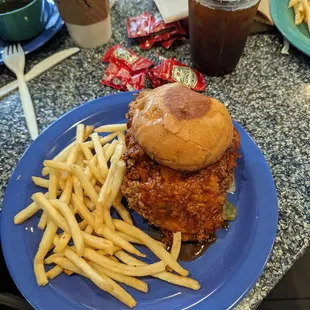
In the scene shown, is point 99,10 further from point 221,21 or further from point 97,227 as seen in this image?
point 97,227

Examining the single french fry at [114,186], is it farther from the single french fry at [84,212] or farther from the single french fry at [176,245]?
the single french fry at [176,245]

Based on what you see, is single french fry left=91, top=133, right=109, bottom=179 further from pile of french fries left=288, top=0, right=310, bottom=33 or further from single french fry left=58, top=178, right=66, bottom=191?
pile of french fries left=288, top=0, right=310, bottom=33

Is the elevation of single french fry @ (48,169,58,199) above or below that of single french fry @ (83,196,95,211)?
above

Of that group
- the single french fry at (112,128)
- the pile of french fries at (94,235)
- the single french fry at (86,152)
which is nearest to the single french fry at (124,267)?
the pile of french fries at (94,235)

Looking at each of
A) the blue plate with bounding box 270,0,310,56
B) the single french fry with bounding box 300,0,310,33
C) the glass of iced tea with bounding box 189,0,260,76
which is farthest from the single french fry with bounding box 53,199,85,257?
the single french fry with bounding box 300,0,310,33

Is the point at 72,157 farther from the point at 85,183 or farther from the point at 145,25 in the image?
the point at 145,25
